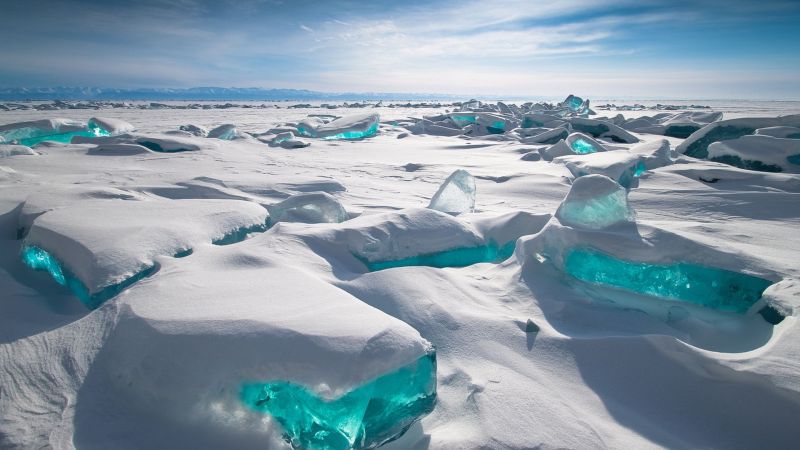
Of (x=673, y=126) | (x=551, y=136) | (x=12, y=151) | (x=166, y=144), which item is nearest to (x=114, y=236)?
(x=12, y=151)

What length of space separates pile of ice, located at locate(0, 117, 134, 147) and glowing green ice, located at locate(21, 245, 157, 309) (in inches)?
183

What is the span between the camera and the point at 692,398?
3.30ft

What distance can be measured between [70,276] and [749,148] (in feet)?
14.7

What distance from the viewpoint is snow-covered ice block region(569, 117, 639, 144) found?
5.86 metres

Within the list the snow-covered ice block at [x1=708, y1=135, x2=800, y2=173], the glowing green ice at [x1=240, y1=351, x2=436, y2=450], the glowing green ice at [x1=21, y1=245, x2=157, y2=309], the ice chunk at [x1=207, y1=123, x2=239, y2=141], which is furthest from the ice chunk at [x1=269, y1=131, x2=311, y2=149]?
the glowing green ice at [x1=240, y1=351, x2=436, y2=450]

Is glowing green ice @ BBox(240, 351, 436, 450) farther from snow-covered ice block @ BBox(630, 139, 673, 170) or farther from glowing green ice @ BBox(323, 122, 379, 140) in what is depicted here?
glowing green ice @ BBox(323, 122, 379, 140)

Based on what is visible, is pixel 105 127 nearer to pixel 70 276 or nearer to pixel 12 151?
pixel 12 151

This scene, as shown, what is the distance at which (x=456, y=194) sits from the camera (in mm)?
2367

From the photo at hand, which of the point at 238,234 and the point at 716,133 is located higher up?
the point at 716,133

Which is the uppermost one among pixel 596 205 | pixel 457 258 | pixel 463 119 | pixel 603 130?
pixel 463 119

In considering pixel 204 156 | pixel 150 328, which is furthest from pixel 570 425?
pixel 204 156

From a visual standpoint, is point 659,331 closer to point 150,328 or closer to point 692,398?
point 692,398

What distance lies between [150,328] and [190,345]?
5.2 inches

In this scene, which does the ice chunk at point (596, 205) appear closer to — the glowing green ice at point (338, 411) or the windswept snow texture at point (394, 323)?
the windswept snow texture at point (394, 323)
